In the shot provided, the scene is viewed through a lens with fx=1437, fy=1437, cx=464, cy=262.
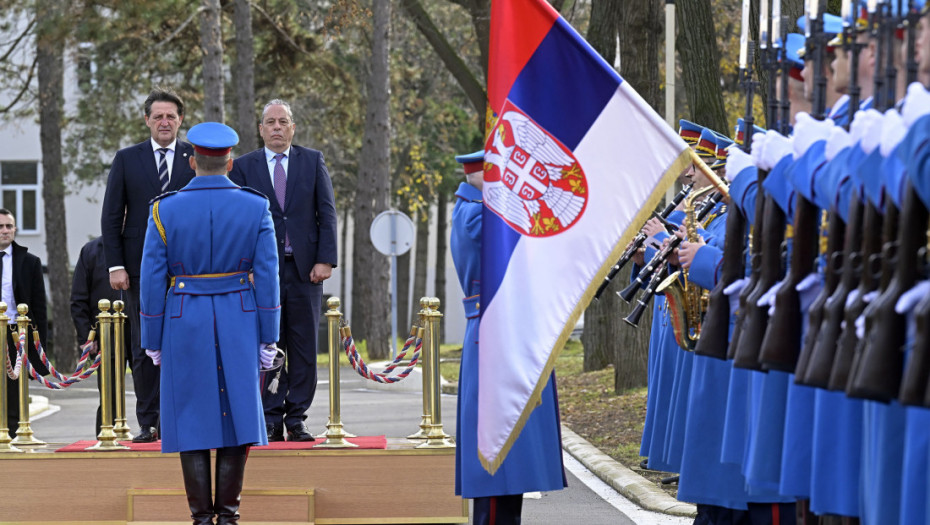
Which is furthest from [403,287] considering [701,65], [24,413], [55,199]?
[24,413]

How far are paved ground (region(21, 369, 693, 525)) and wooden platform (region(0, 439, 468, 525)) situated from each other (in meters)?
0.74

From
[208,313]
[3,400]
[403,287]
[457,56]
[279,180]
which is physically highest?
[457,56]

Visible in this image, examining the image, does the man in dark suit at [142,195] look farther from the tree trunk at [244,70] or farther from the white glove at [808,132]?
the tree trunk at [244,70]

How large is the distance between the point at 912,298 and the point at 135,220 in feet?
21.3

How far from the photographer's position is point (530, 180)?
596 cm

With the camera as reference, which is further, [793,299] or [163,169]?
[163,169]

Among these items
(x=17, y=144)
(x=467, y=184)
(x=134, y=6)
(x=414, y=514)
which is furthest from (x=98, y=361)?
(x=17, y=144)

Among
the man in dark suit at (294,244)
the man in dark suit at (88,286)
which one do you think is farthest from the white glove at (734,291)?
the man in dark suit at (88,286)

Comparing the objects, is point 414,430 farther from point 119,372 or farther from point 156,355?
point 156,355

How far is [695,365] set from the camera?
6652mm

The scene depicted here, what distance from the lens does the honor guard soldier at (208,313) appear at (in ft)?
24.9

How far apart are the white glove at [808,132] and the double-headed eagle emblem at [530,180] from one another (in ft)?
4.46

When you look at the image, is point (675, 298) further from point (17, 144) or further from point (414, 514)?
point (17, 144)

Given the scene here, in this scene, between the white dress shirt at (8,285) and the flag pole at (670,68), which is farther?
the flag pole at (670,68)
